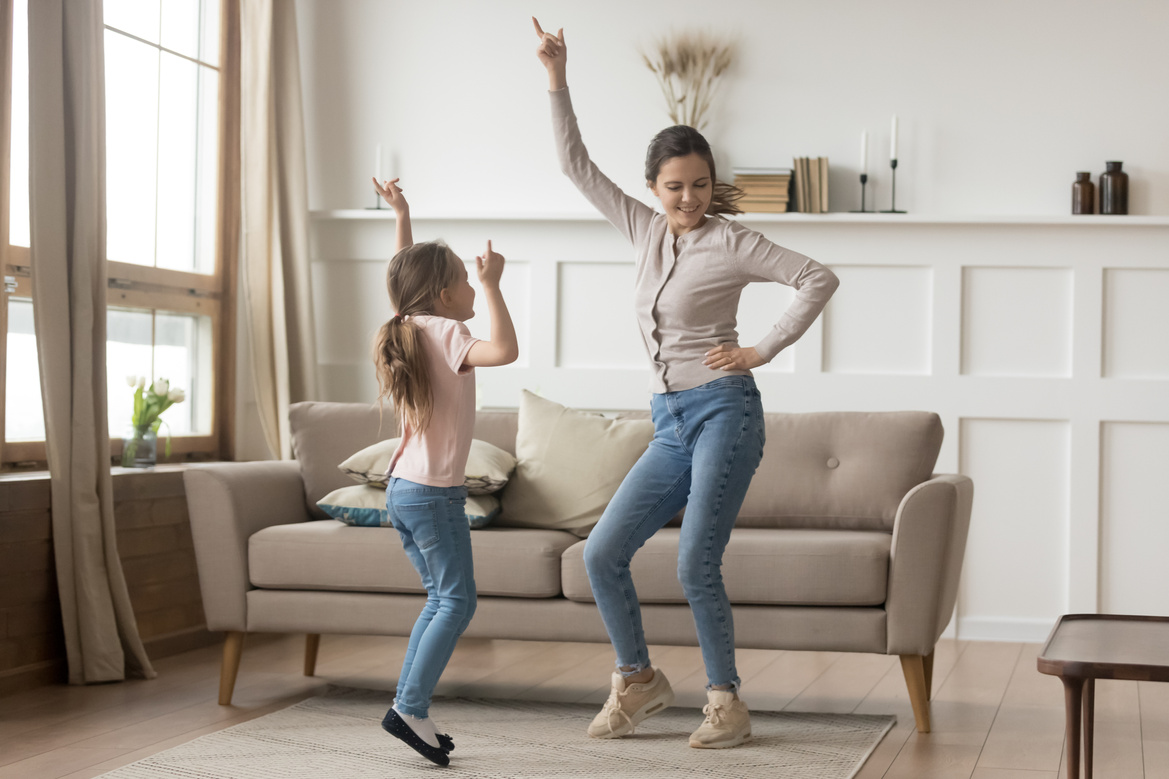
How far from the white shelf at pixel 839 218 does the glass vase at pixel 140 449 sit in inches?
47.3

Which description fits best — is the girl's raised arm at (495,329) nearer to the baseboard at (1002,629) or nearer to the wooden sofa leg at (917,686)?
the wooden sofa leg at (917,686)

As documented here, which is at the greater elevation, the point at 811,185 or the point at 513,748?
the point at 811,185

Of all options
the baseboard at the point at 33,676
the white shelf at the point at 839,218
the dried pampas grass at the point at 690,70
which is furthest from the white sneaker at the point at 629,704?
the dried pampas grass at the point at 690,70

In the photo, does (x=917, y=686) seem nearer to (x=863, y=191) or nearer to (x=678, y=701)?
(x=678, y=701)

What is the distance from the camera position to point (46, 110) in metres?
3.14

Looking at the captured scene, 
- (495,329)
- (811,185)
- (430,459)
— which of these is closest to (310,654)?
(430,459)

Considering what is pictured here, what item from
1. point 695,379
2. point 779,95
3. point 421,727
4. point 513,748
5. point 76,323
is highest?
point 779,95

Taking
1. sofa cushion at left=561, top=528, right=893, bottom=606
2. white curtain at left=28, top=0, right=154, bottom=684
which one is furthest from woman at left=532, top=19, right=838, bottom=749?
white curtain at left=28, top=0, right=154, bottom=684

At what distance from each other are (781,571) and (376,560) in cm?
97

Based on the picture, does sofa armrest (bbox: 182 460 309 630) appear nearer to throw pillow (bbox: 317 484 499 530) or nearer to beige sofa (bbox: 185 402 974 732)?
beige sofa (bbox: 185 402 974 732)

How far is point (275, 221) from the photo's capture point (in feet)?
14.2

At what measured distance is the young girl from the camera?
2.30m

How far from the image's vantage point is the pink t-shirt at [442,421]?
231cm

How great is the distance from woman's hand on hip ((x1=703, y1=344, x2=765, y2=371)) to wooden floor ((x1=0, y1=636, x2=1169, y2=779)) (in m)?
0.84
